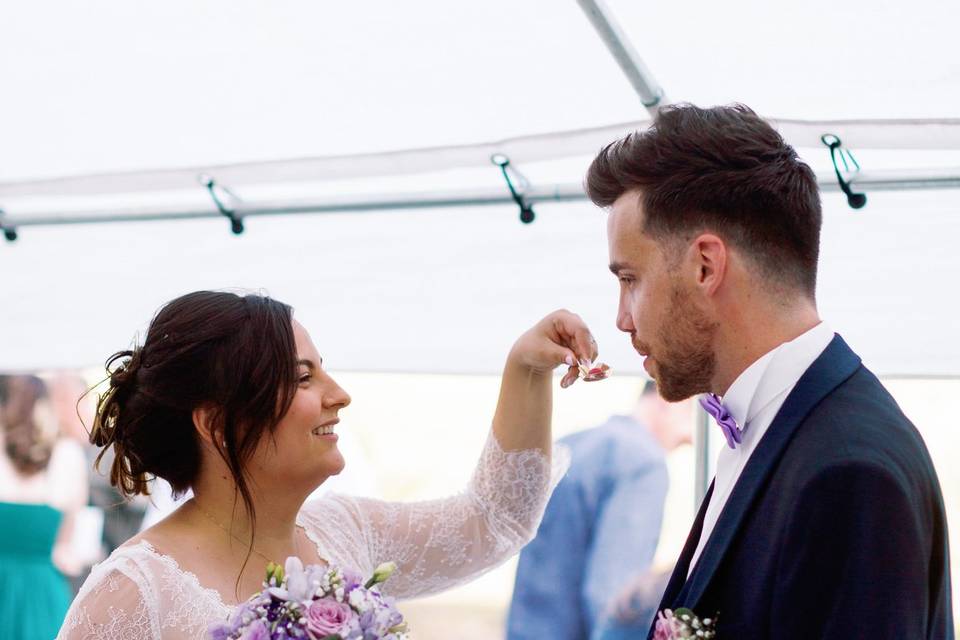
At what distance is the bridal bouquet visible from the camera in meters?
2.08

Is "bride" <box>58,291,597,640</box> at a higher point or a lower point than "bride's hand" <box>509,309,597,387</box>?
lower

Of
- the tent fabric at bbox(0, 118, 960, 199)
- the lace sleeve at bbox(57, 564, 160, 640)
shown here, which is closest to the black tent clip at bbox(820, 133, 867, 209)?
the tent fabric at bbox(0, 118, 960, 199)

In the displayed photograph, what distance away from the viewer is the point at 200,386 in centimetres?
259

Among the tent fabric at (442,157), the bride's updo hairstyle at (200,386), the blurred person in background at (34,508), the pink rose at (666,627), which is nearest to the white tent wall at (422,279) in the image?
the tent fabric at (442,157)

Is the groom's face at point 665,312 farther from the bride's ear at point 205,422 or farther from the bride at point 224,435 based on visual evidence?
the bride's ear at point 205,422

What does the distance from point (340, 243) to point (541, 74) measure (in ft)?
3.07

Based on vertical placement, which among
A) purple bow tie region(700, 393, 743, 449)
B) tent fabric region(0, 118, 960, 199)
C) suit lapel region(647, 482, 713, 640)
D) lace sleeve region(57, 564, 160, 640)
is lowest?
lace sleeve region(57, 564, 160, 640)

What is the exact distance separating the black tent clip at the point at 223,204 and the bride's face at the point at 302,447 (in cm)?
131

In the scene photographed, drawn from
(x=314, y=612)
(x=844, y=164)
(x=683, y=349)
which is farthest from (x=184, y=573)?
(x=844, y=164)

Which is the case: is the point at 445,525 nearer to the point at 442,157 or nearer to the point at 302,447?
the point at 302,447

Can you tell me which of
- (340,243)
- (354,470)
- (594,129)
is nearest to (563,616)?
(354,470)

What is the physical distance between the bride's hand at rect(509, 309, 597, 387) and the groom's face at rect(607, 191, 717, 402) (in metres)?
0.34

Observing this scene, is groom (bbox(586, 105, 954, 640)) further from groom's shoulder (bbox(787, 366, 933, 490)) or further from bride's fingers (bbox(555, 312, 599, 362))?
bride's fingers (bbox(555, 312, 599, 362))

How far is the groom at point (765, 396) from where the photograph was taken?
177 cm
